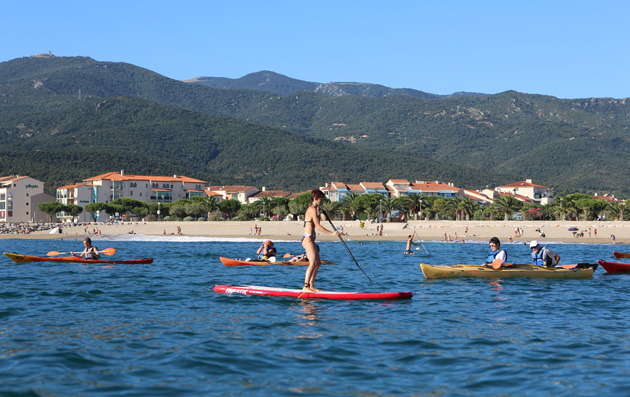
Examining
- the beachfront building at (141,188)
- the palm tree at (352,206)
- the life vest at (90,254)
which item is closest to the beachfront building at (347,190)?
the palm tree at (352,206)

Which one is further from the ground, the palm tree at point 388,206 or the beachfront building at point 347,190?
the beachfront building at point 347,190

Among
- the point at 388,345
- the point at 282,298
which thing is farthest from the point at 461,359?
the point at 282,298

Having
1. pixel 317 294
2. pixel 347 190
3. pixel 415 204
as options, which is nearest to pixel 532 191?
pixel 347 190

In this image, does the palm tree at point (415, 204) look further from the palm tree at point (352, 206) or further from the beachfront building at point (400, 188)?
the beachfront building at point (400, 188)

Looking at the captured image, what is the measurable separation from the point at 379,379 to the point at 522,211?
4345 inches

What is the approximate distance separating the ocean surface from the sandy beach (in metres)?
56.9

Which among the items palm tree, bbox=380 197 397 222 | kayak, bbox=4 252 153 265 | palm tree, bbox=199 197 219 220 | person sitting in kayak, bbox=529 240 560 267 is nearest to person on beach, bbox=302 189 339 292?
person sitting in kayak, bbox=529 240 560 267

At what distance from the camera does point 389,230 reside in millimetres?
88250

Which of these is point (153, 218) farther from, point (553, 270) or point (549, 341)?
point (549, 341)

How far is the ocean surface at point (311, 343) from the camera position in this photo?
844cm

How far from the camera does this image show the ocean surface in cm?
844

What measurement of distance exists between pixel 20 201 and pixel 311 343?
13277 centimetres

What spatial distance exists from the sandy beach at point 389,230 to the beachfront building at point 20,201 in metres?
36.6

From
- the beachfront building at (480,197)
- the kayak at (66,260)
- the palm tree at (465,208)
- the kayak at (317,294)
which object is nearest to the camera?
the kayak at (317,294)
